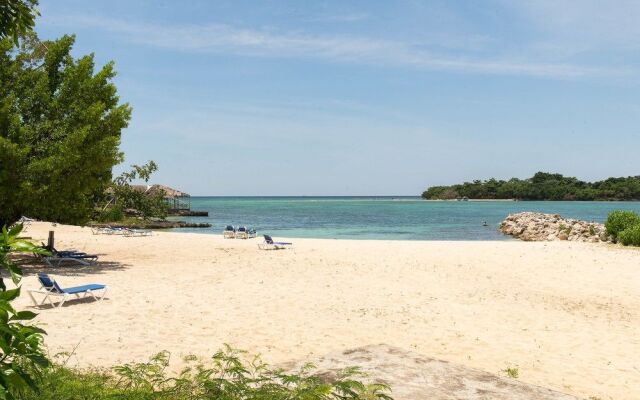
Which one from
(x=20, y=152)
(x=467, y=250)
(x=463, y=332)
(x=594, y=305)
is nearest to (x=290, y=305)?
(x=463, y=332)

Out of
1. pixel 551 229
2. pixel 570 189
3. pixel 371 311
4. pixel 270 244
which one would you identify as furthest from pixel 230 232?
pixel 570 189

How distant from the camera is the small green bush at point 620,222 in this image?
30.7 meters

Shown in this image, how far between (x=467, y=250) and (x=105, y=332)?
1953 centimetres

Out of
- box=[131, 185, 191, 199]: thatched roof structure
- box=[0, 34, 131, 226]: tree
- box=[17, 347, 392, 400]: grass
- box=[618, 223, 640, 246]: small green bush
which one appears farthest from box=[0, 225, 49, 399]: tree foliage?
box=[131, 185, 191, 199]: thatched roof structure

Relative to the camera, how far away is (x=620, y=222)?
102 ft

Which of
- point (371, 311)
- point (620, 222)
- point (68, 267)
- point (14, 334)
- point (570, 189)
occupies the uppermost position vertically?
point (570, 189)

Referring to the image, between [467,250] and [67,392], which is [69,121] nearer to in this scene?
[67,392]

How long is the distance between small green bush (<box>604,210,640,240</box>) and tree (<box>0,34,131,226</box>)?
28.7 m

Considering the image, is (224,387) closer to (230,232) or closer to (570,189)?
(230,232)

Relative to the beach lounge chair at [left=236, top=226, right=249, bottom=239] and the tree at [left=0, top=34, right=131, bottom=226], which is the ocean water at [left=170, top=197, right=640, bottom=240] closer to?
the beach lounge chair at [left=236, top=226, right=249, bottom=239]

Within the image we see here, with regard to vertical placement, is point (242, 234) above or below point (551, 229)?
above

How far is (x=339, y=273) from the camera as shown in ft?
56.4

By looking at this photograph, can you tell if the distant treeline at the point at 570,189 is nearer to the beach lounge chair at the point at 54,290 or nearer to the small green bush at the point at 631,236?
the small green bush at the point at 631,236

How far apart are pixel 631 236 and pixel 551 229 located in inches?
583
